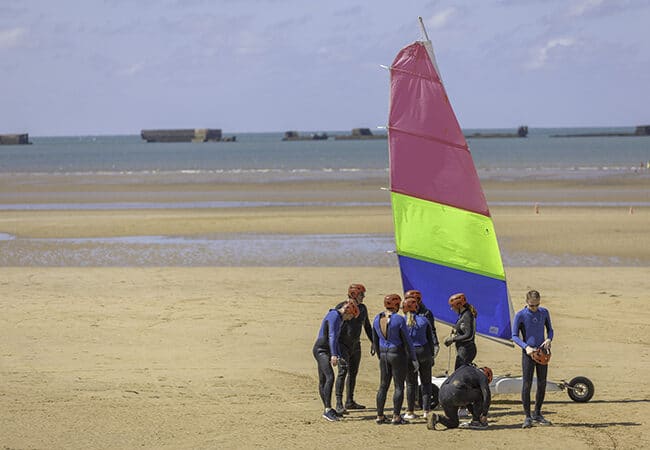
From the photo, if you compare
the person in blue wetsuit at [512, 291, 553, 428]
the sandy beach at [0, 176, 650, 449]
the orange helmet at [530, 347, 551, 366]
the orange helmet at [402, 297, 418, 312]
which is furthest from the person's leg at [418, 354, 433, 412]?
the orange helmet at [530, 347, 551, 366]

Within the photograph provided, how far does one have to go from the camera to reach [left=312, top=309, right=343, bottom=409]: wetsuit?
1106cm

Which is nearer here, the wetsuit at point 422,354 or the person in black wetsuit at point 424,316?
the wetsuit at point 422,354

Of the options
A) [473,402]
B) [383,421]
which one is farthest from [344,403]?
[473,402]

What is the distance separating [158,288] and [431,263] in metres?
8.73

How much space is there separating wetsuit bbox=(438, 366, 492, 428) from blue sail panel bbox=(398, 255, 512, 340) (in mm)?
1614

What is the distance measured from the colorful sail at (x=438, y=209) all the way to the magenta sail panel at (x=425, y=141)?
0.01 metres

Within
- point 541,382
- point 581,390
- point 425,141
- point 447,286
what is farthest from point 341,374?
point 425,141

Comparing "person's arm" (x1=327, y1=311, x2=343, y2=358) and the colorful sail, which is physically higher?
the colorful sail

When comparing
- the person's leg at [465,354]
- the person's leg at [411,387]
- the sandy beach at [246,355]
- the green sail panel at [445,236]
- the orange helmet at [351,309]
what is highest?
the green sail panel at [445,236]

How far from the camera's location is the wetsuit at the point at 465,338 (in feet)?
36.0

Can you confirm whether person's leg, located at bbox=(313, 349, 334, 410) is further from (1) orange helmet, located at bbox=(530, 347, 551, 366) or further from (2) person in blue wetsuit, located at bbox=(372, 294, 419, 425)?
(1) orange helmet, located at bbox=(530, 347, 551, 366)

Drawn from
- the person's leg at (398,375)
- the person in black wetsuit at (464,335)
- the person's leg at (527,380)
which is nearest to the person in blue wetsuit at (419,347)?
the person's leg at (398,375)

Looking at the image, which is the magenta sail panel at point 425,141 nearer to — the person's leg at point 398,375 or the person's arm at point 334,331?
the person's arm at point 334,331

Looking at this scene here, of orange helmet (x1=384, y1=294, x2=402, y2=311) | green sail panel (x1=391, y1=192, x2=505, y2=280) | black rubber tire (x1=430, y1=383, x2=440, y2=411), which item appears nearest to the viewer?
orange helmet (x1=384, y1=294, x2=402, y2=311)
